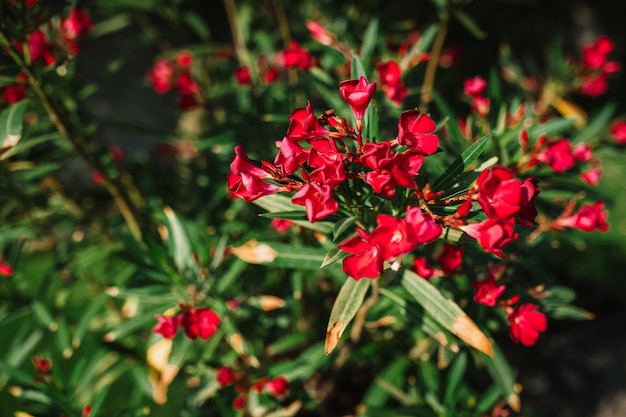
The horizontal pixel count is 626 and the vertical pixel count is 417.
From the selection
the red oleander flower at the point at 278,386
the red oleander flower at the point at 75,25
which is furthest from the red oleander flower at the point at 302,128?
the red oleander flower at the point at 75,25

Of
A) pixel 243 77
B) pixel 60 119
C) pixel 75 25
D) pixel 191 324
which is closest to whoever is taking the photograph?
pixel 191 324

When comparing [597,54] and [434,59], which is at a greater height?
[434,59]

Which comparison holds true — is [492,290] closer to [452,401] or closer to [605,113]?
[452,401]

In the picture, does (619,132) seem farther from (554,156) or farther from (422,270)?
(422,270)

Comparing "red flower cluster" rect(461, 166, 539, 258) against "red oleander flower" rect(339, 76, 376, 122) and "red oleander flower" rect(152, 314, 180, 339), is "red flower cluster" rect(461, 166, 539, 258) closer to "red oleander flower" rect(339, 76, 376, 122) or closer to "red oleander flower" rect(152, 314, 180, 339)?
"red oleander flower" rect(339, 76, 376, 122)

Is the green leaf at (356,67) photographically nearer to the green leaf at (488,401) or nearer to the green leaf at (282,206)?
the green leaf at (282,206)

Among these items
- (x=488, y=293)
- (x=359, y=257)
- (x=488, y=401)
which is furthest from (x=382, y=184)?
(x=488, y=401)
